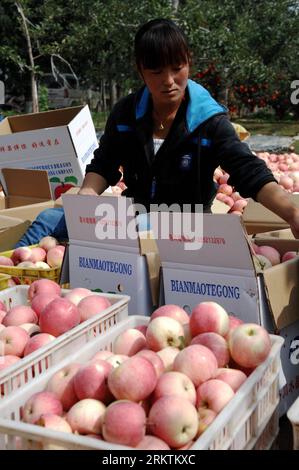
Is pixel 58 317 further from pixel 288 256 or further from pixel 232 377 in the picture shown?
pixel 288 256

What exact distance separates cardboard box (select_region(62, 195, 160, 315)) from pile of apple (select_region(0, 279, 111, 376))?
0.19 meters

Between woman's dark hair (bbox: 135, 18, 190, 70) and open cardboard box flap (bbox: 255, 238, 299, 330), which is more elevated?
woman's dark hair (bbox: 135, 18, 190, 70)

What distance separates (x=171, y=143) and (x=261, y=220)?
0.67 metres

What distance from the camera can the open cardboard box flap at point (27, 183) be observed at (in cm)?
402

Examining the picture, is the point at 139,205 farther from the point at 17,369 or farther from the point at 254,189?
the point at 17,369

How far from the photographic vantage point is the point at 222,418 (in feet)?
4.46

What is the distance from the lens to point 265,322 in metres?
2.06

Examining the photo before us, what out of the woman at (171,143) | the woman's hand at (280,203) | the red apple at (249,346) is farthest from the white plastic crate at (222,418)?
the woman at (171,143)

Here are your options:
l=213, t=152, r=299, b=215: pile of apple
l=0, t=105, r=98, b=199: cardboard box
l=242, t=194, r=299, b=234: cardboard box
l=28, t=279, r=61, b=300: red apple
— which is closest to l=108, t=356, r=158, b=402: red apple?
l=28, t=279, r=61, b=300: red apple

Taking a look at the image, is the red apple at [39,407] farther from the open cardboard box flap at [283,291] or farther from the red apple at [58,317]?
the open cardboard box flap at [283,291]

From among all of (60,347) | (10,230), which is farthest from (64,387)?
(10,230)

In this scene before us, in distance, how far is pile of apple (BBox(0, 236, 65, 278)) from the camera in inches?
116

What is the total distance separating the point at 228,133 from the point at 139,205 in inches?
21.3

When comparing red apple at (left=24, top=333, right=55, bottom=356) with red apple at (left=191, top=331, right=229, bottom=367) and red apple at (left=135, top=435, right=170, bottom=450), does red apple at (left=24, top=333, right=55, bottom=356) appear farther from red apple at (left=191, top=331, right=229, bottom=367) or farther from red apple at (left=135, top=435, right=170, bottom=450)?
red apple at (left=135, top=435, right=170, bottom=450)
